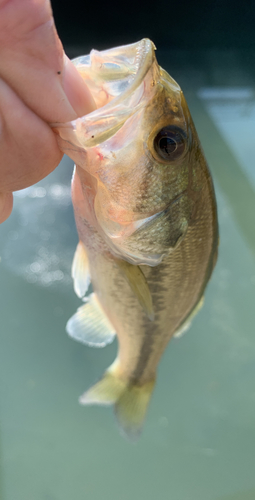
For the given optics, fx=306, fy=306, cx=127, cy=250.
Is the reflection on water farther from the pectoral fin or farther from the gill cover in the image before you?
the gill cover

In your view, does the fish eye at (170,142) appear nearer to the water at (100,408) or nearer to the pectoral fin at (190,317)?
the pectoral fin at (190,317)

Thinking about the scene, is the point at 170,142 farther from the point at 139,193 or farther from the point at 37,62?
the point at 37,62

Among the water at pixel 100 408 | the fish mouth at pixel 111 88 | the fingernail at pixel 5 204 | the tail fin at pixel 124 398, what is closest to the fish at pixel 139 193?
the fish mouth at pixel 111 88

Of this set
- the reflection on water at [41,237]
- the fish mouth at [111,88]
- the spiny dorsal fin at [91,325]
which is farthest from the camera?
the reflection on water at [41,237]

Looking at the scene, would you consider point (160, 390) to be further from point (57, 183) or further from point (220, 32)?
point (220, 32)

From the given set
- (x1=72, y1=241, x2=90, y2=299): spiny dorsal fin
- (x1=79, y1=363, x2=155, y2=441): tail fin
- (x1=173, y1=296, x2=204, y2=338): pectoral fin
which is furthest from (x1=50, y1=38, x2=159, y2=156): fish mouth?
(x1=79, y1=363, x2=155, y2=441): tail fin

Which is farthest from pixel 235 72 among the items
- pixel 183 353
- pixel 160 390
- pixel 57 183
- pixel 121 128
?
pixel 121 128
